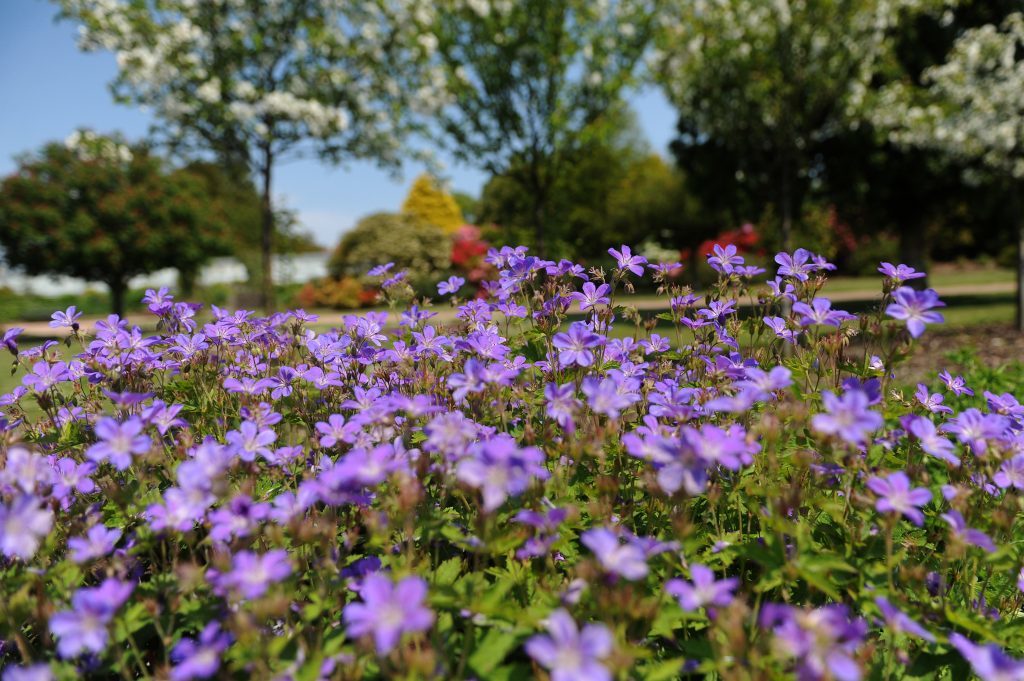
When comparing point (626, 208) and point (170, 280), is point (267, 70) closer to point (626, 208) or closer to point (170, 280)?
point (626, 208)

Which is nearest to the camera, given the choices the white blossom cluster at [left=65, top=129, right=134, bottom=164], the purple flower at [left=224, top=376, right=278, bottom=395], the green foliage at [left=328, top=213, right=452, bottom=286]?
the purple flower at [left=224, top=376, right=278, bottom=395]

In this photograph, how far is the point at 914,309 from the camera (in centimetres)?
196

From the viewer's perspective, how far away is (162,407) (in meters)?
2.15

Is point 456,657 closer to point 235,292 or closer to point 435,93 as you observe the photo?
point 435,93

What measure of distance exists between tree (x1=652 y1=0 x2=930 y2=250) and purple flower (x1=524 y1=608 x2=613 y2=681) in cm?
1412

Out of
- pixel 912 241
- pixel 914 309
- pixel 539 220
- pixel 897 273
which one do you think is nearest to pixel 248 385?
pixel 914 309

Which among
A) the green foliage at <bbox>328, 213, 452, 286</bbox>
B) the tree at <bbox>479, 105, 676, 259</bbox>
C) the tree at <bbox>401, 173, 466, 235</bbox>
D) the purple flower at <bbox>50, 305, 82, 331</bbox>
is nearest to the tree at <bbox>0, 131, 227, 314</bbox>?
the green foliage at <bbox>328, 213, 452, 286</bbox>

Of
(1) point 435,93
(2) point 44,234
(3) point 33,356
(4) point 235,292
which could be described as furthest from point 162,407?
(4) point 235,292

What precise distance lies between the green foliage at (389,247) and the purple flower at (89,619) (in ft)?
81.2

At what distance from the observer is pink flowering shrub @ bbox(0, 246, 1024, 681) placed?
4.94ft

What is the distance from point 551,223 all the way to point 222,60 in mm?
8805

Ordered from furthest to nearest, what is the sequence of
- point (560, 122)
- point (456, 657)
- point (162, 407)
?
point (560, 122) → point (162, 407) → point (456, 657)

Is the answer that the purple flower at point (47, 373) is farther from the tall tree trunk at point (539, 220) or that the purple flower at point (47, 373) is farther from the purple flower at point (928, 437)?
the tall tree trunk at point (539, 220)

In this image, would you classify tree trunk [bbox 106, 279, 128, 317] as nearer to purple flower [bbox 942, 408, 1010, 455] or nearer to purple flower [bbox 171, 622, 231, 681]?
purple flower [bbox 171, 622, 231, 681]
